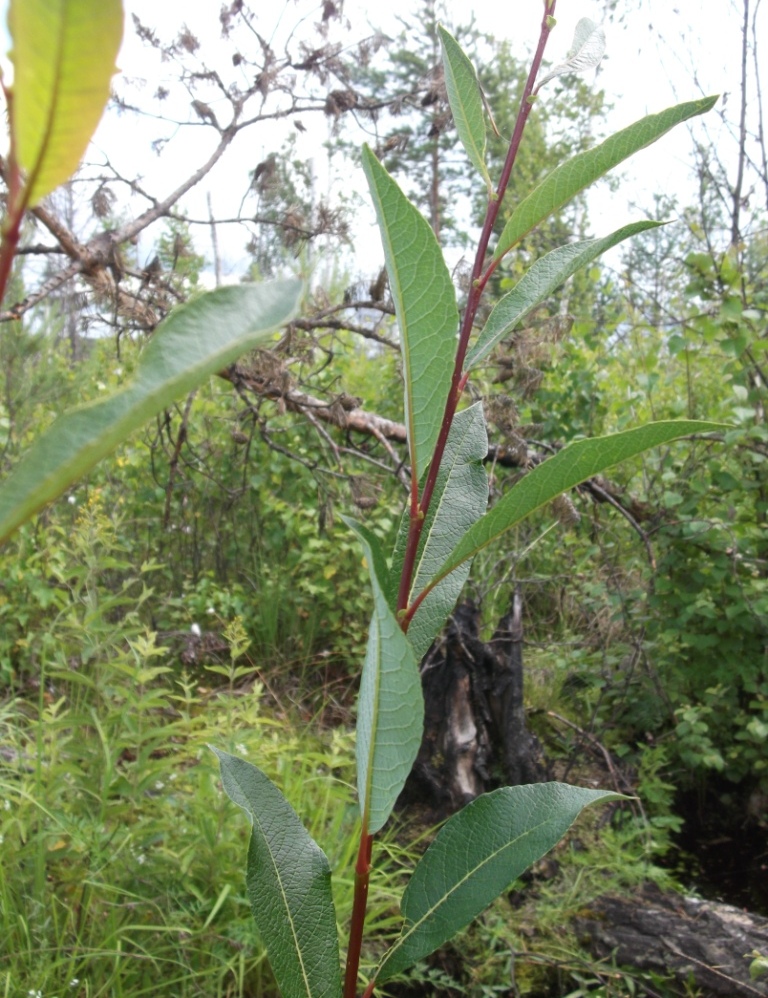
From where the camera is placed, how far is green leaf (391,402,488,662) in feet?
1.77

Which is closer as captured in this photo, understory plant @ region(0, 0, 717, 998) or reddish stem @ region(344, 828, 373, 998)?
understory plant @ region(0, 0, 717, 998)

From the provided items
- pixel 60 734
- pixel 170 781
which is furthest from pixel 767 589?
pixel 60 734

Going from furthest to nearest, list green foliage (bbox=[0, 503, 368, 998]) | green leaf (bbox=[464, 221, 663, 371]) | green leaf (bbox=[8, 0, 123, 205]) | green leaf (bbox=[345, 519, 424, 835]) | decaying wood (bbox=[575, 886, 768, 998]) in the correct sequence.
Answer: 1. decaying wood (bbox=[575, 886, 768, 998])
2. green foliage (bbox=[0, 503, 368, 998])
3. green leaf (bbox=[464, 221, 663, 371])
4. green leaf (bbox=[345, 519, 424, 835])
5. green leaf (bbox=[8, 0, 123, 205])

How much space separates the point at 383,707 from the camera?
408 millimetres

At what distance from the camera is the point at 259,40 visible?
2.57m

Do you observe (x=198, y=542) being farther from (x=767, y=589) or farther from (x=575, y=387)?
(x=767, y=589)

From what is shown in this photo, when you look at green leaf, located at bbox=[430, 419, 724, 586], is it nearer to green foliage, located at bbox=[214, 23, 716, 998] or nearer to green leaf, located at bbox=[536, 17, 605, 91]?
green foliage, located at bbox=[214, 23, 716, 998]

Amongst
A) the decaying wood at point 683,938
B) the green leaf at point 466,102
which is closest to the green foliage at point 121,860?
the decaying wood at point 683,938

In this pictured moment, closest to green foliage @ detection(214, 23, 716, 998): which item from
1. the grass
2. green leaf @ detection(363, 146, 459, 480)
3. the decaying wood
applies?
green leaf @ detection(363, 146, 459, 480)

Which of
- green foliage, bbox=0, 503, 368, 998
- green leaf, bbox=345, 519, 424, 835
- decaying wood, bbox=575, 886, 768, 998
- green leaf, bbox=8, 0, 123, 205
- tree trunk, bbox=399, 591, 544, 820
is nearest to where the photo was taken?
green leaf, bbox=8, 0, 123, 205

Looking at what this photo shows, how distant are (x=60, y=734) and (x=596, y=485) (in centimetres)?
174

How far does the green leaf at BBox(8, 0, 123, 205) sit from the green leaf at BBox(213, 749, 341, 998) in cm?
41

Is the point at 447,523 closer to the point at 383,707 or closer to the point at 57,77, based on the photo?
the point at 383,707

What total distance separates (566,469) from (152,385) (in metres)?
0.25
